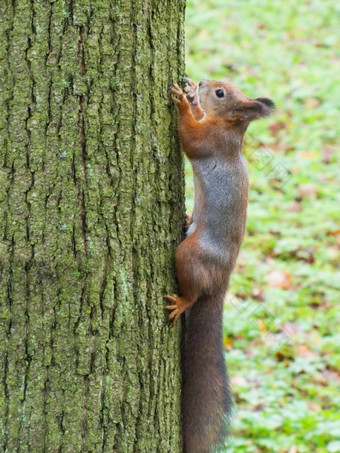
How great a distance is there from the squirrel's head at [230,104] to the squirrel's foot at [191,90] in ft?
0.79

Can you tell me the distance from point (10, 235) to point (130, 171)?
0.47m

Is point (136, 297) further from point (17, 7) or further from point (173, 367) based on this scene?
point (17, 7)

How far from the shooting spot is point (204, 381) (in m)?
2.75

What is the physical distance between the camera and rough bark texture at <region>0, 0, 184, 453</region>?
2154 millimetres

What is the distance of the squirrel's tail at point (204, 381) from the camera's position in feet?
8.80

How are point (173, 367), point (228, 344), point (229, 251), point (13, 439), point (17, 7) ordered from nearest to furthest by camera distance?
point (17, 7) < point (13, 439) < point (173, 367) < point (229, 251) < point (228, 344)

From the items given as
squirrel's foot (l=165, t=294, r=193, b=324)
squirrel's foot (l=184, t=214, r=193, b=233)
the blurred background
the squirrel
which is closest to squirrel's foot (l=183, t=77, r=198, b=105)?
the squirrel

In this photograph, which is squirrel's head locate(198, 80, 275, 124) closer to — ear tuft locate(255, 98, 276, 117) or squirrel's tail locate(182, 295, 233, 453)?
ear tuft locate(255, 98, 276, 117)

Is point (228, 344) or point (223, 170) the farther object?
point (228, 344)

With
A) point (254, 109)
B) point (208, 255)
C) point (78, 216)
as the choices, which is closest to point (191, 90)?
point (254, 109)

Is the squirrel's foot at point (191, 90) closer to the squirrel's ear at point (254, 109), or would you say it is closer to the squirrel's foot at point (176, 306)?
the squirrel's ear at point (254, 109)

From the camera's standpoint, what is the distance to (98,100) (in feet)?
7.30

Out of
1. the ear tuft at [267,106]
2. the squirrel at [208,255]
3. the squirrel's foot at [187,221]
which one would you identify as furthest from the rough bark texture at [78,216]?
the ear tuft at [267,106]

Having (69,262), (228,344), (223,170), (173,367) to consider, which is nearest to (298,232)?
(228,344)
